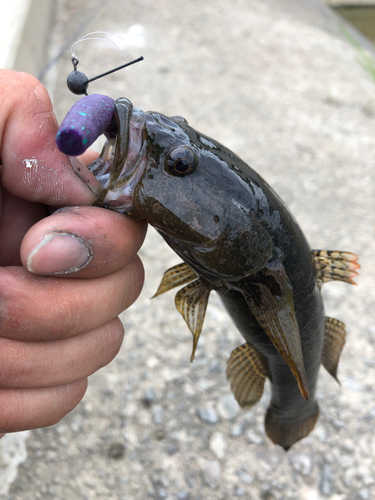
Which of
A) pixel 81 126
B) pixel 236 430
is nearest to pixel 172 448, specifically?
pixel 236 430

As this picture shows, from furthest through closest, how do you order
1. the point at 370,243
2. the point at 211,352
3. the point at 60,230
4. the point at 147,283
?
the point at 370,243
the point at 147,283
the point at 211,352
the point at 60,230

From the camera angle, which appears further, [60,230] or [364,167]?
[364,167]

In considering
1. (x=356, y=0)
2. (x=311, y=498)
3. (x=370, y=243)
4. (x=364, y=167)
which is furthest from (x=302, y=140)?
(x=356, y=0)

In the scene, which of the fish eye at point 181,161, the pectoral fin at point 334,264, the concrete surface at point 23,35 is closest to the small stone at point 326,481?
the pectoral fin at point 334,264

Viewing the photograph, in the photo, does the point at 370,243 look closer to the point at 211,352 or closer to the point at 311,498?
the point at 211,352

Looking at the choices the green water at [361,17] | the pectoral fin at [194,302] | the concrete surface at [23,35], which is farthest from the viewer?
the green water at [361,17]

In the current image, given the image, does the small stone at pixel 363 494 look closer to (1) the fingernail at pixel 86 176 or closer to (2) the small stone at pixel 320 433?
(2) the small stone at pixel 320 433
